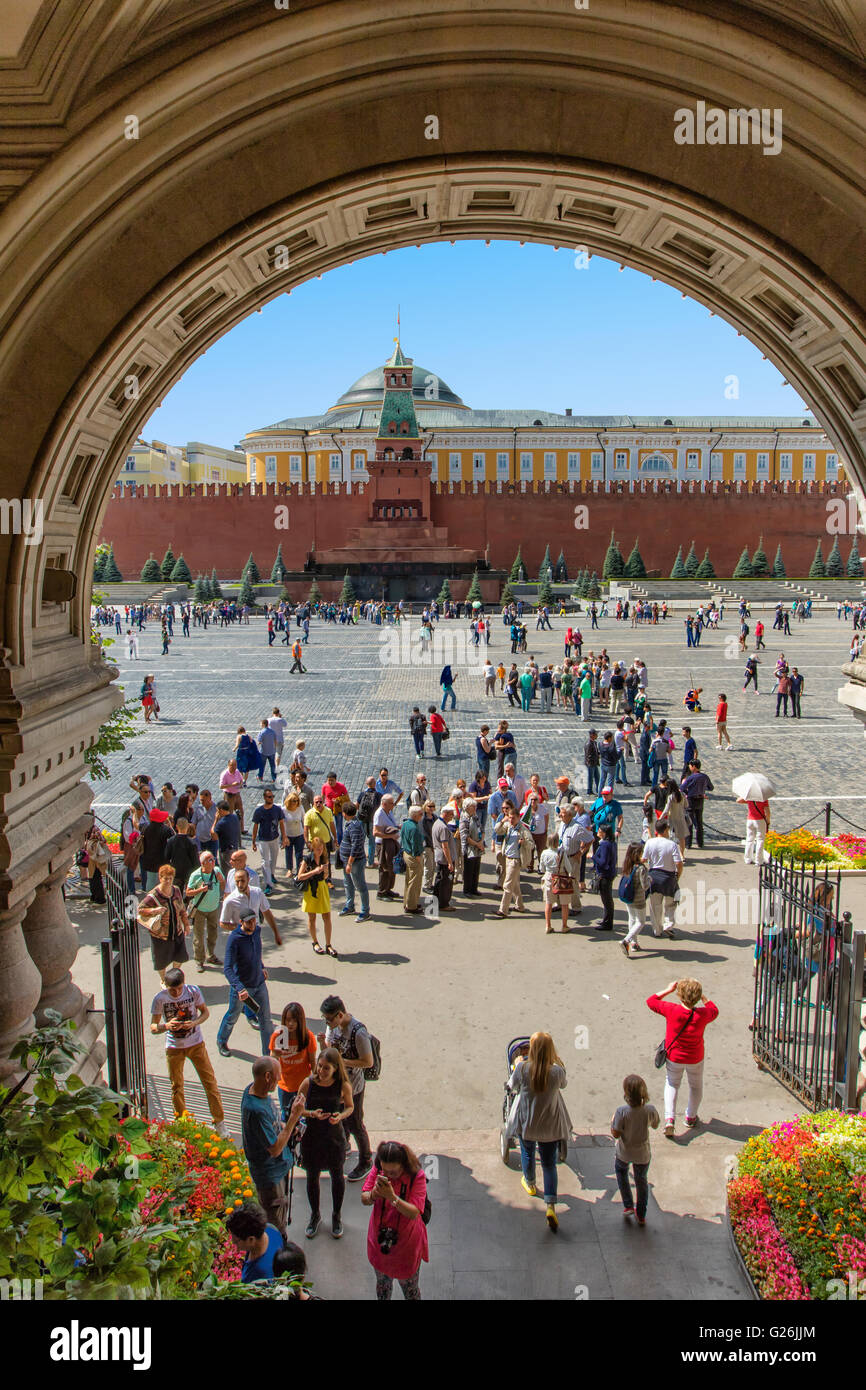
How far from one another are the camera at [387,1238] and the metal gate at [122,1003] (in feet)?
4.67

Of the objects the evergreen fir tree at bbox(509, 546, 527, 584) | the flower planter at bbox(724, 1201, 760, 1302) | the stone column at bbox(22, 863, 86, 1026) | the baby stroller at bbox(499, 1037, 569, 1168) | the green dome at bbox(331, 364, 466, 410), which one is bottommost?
the flower planter at bbox(724, 1201, 760, 1302)

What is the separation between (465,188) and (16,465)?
2.57 meters

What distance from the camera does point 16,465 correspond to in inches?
161

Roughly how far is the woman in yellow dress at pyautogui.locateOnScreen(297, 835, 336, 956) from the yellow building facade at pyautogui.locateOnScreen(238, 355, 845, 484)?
7230 centimetres

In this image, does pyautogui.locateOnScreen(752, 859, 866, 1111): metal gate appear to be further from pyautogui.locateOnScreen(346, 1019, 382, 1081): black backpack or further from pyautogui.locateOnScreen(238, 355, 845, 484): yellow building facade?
pyautogui.locateOnScreen(238, 355, 845, 484): yellow building facade

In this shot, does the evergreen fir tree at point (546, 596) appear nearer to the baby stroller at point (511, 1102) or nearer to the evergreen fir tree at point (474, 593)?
the evergreen fir tree at point (474, 593)

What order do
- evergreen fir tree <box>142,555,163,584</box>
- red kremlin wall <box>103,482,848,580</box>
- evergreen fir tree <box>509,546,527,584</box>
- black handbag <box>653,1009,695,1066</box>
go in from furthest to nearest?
1. red kremlin wall <box>103,482,848,580</box>
2. evergreen fir tree <box>142,555,163,584</box>
3. evergreen fir tree <box>509,546,527,584</box>
4. black handbag <box>653,1009,695,1066</box>

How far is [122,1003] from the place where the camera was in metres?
5.34

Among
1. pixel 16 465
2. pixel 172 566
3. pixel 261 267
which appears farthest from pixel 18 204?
pixel 172 566

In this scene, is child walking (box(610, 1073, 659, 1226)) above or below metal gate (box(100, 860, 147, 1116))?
below

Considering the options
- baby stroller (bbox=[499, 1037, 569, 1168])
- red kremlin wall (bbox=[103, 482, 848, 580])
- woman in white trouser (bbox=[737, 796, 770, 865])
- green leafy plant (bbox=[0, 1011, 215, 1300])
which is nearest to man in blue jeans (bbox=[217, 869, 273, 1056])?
baby stroller (bbox=[499, 1037, 569, 1168])

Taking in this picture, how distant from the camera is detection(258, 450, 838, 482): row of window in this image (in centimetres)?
8006

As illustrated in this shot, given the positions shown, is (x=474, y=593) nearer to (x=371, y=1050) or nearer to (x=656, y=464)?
(x=656, y=464)
